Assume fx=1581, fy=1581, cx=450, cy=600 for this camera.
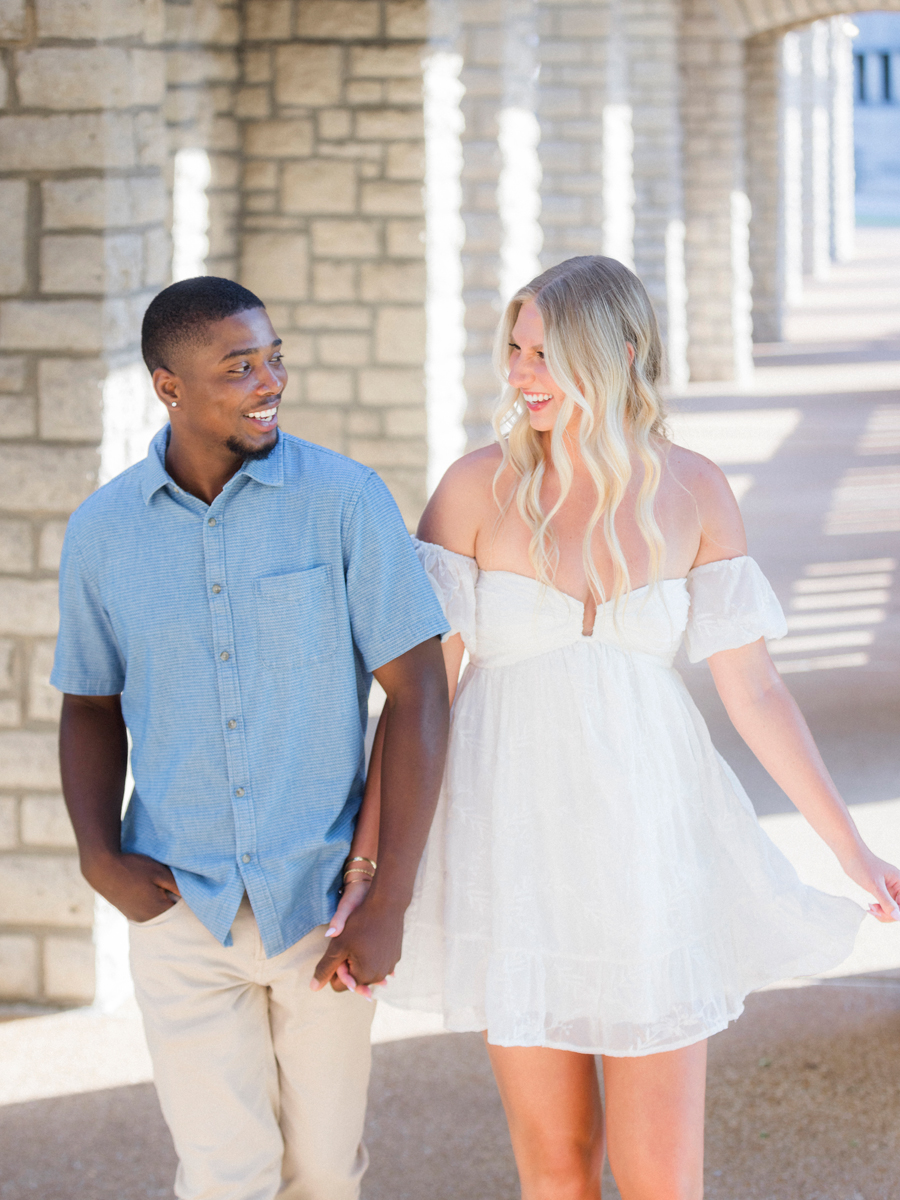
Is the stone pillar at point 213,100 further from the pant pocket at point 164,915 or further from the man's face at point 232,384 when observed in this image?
the pant pocket at point 164,915

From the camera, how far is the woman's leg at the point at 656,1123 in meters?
2.46

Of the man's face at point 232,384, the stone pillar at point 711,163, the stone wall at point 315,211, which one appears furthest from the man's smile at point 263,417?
the stone pillar at point 711,163

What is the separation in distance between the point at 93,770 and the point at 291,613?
17.4 inches

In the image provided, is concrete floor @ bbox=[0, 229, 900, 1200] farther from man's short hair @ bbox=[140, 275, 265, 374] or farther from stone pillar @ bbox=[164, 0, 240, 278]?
stone pillar @ bbox=[164, 0, 240, 278]

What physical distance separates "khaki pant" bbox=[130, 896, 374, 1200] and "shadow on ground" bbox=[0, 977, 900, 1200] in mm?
1042

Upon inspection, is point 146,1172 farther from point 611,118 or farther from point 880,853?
point 611,118

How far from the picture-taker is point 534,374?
2.54 metres

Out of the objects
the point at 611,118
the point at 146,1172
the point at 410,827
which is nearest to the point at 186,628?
the point at 410,827

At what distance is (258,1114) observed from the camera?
245 cm

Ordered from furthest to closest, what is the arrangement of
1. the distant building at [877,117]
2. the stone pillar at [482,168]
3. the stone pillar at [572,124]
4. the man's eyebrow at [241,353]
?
1. the distant building at [877,117]
2. the stone pillar at [572,124]
3. the stone pillar at [482,168]
4. the man's eyebrow at [241,353]

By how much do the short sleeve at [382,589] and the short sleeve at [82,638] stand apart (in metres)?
0.41

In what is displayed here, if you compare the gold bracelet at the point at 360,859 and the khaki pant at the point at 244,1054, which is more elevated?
the gold bracelet at the point at 360,859

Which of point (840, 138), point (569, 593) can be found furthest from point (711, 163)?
point (840, 138)

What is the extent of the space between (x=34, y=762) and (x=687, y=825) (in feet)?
7.29
